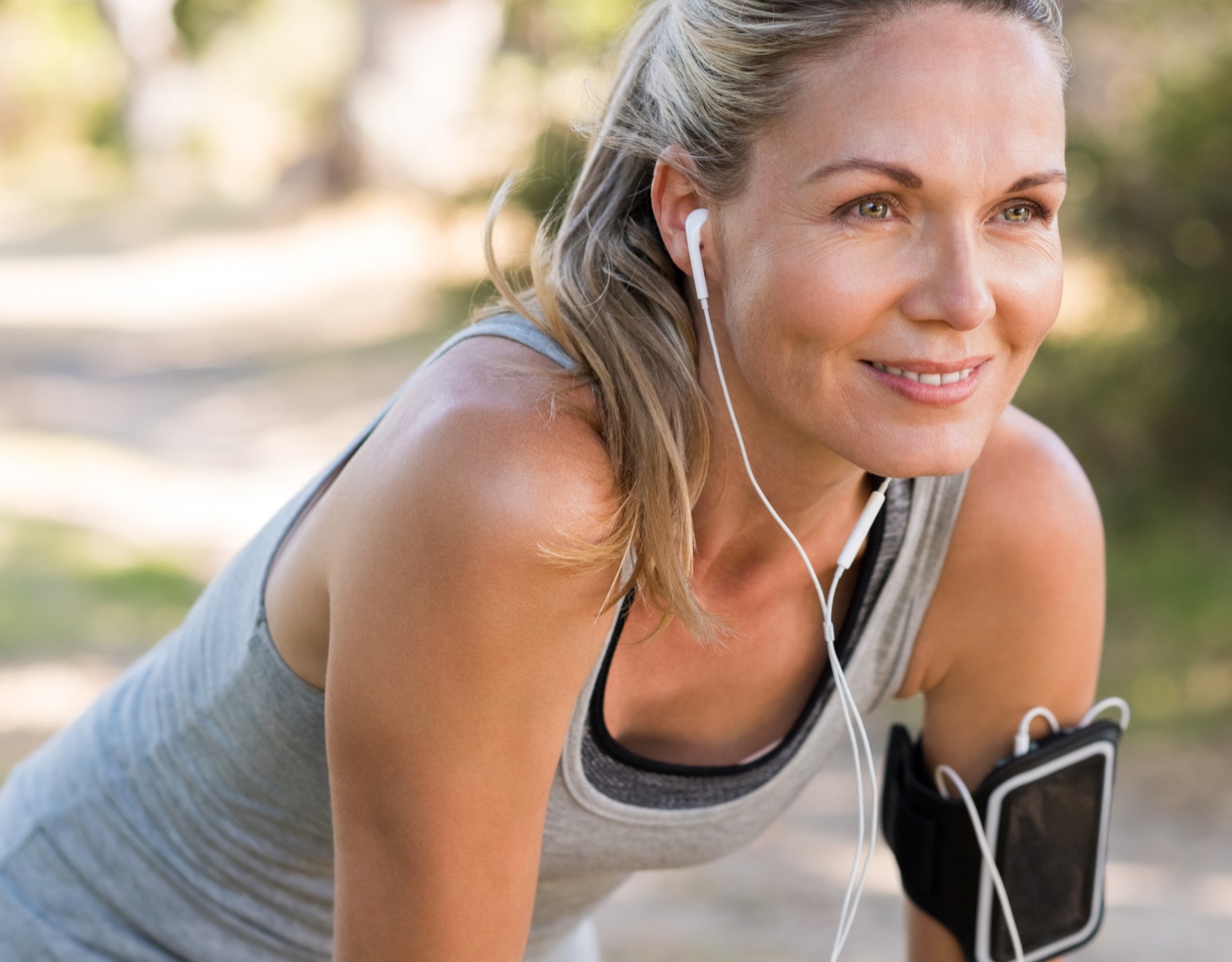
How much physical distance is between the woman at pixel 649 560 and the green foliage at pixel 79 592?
3.87m

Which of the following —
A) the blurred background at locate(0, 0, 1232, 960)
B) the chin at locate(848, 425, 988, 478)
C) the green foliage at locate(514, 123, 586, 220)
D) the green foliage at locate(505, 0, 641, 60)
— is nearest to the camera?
the chin at locate(848, 425, 988, 478)

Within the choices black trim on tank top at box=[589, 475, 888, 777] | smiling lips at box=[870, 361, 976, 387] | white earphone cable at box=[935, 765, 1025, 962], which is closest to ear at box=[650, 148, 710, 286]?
smiling lips at box=[870, 361, 976, 387]

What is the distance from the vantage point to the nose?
1.46 metres

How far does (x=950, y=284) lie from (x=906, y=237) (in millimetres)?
62

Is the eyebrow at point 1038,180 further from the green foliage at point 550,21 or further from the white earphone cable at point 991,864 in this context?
the green foliage at point 550,21

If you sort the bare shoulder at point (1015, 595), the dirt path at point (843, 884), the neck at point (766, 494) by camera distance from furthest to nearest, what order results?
the dirt path at point (843, 884) → the bare shoulder at point (1015, 595) → the neck at point (766, 494)

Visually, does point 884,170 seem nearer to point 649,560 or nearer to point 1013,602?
point 649,560

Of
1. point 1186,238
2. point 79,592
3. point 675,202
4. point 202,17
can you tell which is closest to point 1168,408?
point 1186,238

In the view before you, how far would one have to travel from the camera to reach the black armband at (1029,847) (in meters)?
1.83

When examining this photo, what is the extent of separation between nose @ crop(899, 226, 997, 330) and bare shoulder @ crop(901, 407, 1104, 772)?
1.27ft

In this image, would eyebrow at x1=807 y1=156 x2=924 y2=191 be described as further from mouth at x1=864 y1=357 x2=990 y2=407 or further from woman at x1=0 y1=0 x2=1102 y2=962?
mouth at x1=864 y1=357 x2=990 y2=407

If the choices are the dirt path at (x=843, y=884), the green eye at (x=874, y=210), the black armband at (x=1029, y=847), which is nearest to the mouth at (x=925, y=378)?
the green eye at (x=874, y=210)

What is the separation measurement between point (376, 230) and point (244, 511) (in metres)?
7.72

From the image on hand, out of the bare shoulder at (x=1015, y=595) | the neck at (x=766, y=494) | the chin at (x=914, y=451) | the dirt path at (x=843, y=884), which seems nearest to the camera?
the chin at (x=914, y=451)
